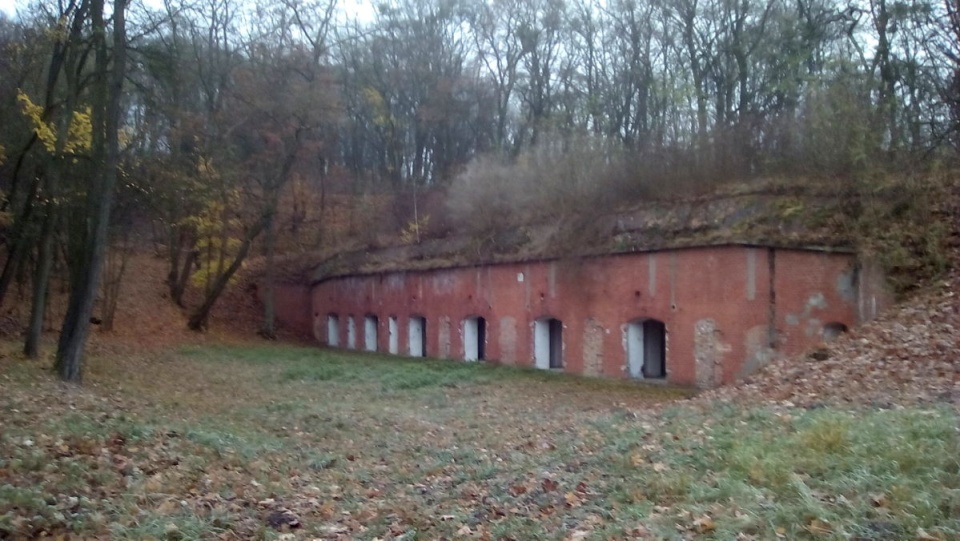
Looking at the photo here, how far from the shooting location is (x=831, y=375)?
1207cm

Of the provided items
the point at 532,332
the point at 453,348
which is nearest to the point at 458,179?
the point at 453,348

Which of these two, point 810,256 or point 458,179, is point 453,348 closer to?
point 458,179

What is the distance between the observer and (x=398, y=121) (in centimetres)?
4006

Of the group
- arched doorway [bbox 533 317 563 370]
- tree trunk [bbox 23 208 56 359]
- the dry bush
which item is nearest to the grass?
tree trunk [bbox 23 208 56 359]

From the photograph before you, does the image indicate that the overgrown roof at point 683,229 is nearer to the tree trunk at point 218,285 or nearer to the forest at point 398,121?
the forest at point 398,121

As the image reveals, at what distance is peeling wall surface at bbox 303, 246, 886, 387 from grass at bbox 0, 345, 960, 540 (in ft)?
15.2

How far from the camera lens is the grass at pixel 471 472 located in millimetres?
5738

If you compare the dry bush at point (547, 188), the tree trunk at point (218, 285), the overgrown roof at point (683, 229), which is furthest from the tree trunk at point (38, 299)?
the tree trunk at point (218, 285)

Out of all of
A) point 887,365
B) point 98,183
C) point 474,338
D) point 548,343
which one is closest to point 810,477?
point 887,365

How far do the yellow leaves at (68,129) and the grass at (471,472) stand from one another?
5.04 metres

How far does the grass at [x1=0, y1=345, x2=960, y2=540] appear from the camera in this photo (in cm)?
574

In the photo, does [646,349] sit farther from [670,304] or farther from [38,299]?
[38,299]

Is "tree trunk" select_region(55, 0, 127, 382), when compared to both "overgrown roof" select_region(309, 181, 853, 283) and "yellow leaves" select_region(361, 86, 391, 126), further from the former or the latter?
"yellow leaves" select_region(361, 86, 391, 126)

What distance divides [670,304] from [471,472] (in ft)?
34.0
